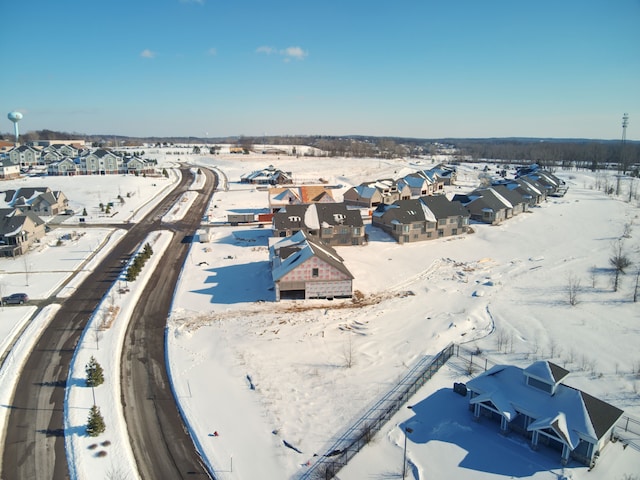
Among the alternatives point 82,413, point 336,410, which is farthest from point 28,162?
point 336,410

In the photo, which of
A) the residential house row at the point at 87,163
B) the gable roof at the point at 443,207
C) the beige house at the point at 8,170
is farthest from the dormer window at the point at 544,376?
the beige house at the point at 8,170

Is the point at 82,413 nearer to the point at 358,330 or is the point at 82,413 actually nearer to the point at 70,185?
the point at 358,330

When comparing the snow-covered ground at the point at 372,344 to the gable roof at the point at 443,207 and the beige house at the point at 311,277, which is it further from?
the gable roof at the point at 443,207

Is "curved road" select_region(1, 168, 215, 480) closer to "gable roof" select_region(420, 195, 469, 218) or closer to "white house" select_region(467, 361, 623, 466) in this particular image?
"white house" select_region(467, 361, 623, 466)

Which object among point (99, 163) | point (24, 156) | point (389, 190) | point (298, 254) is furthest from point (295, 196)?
point (24, 156)

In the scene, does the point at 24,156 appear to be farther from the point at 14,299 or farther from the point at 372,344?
the point at 372,344

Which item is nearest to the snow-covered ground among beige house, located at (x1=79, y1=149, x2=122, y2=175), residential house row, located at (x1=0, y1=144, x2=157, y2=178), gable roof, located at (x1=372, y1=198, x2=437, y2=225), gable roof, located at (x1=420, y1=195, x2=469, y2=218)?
gable roof, located at (x1=372, y1=198, x2=437, y2=225)
